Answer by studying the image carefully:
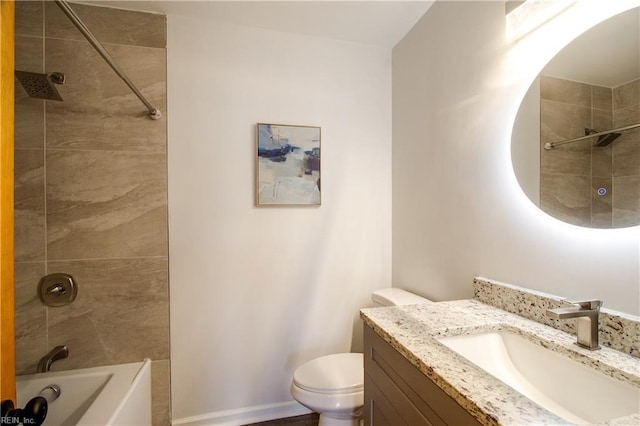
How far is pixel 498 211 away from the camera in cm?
114

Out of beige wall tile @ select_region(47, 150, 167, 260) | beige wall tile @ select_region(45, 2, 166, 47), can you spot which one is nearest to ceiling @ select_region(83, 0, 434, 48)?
beige wall tile @ select_region(45, 2, 166, 47)

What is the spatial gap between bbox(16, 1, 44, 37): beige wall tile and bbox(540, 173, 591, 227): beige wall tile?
260 centimetres

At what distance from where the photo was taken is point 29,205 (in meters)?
1.45

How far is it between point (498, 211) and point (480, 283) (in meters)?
0.33

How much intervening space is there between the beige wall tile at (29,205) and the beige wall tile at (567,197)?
2420 mm

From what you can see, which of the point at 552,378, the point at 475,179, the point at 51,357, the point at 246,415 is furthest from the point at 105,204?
the point at 552,378

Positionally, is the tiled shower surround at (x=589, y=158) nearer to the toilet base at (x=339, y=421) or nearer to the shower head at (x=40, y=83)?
the toilet base at (x=339, y=421)

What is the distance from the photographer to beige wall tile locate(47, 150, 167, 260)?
149 cm

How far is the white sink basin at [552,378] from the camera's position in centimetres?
64

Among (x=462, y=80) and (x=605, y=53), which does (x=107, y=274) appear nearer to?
(x=462, y=80)

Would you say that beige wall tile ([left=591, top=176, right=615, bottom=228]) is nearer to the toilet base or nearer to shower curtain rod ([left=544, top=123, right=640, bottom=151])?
shower curtain rod ([left=544, top=123, right=640, bottom=151])

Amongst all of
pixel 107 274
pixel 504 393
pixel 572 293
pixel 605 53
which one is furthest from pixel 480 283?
pixel 107 274

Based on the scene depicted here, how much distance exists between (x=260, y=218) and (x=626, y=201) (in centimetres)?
163

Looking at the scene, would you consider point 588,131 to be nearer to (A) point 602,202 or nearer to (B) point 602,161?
(B) point 602,161
